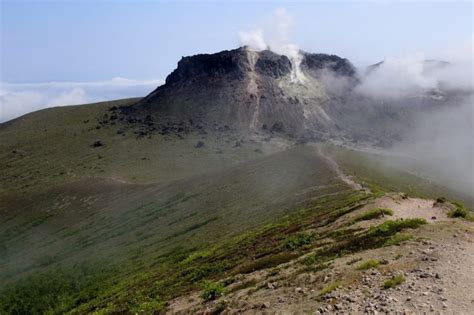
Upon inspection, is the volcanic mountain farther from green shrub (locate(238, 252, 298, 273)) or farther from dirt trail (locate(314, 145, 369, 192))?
dirt trail (locate(314, 145, 369, 192))

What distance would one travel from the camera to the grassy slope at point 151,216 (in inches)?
1945

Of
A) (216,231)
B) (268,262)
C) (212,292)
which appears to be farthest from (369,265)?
(216,231)

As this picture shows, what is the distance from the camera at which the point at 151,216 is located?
3873 inches

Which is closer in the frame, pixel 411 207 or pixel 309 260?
pixel 309 260

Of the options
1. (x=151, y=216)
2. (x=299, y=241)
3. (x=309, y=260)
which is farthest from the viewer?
(x=151, y=216)

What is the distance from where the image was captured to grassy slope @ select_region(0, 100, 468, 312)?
162ft

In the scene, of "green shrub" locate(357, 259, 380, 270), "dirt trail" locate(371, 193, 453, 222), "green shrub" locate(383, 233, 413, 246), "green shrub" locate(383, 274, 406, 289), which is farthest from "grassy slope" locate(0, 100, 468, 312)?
"green shrub" locate(383, 274, 406, 289)

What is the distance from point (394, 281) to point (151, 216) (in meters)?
81.8

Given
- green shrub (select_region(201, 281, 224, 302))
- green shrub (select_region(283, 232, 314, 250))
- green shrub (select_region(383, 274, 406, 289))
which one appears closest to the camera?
green shrub (select_region(383, 274, 406, 289))

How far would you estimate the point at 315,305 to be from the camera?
21234 mm

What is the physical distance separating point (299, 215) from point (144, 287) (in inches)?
868

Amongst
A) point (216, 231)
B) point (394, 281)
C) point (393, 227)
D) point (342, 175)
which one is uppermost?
point (394, 281)

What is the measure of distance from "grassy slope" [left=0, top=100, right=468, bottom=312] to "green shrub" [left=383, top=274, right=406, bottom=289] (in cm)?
1209

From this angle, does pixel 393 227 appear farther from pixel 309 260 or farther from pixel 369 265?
pixel 369 265
